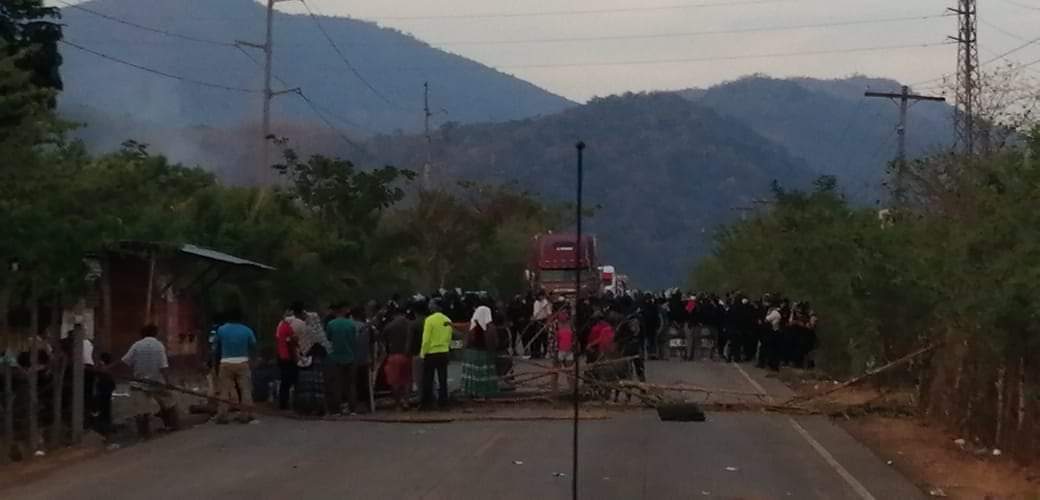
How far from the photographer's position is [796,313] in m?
39.2

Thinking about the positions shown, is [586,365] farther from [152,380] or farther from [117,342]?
[117,342]

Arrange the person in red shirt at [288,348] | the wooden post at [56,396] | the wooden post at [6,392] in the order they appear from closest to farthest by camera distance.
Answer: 1. the wooden post at [6,392]
2. the wooden post at [56,396]
3. the person in red shirt at [288,348]

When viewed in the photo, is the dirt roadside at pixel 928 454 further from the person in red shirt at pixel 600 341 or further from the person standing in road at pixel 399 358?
the person standing in road at pixel 399 358

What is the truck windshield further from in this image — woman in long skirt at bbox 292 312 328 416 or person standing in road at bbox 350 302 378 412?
woman in long skirt at bbox 292 312 328 416

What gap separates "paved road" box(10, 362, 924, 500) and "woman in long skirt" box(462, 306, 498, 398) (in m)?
3.48

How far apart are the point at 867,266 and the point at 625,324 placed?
15.0ft

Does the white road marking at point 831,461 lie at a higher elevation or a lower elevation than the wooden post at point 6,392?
lower


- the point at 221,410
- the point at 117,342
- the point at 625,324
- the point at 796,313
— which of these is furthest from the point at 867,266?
the point at 117,342

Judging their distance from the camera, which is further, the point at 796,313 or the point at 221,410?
the point at 796,313

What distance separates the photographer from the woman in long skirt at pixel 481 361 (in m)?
28.3

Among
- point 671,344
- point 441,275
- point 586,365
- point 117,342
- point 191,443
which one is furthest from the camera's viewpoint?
point 441,275

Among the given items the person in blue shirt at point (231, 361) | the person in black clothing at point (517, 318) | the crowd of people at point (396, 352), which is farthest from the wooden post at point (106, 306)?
the person in black clothing at point (517, 318)

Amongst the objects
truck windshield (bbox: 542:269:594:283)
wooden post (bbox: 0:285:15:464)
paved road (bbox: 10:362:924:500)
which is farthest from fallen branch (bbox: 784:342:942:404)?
truck windshield (bbox: 542:269:594:283)

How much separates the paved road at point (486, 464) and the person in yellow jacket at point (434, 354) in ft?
6.74
